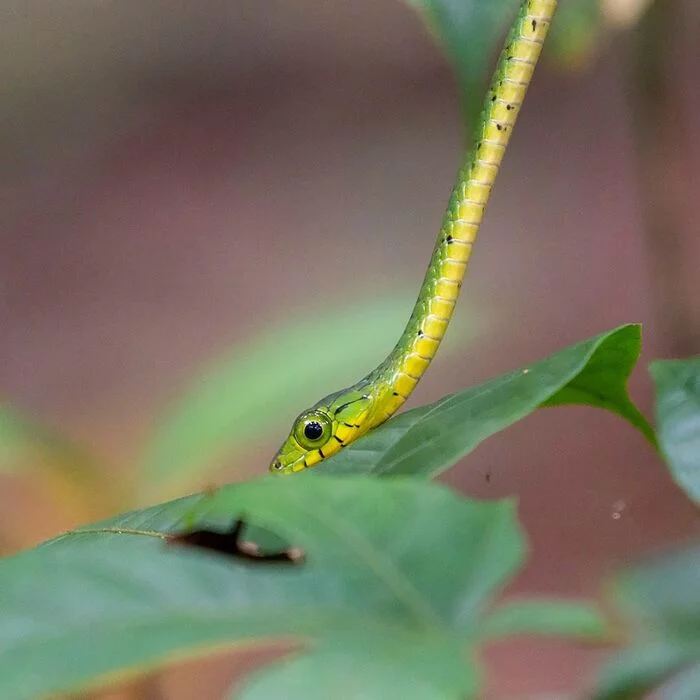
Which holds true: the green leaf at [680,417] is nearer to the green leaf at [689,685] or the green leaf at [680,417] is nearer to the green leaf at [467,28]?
the green leaf at [689,685]

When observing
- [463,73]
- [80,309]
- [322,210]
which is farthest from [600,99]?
[463,73]

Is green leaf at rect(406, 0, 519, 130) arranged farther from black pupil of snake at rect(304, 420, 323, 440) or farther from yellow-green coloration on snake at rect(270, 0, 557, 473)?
black pupil of snake at rect(304, 420, 323, 440)

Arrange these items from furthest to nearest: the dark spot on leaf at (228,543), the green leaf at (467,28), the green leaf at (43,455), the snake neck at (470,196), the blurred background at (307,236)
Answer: the blurred background at (307,236), the green leaf at (43,455), the snake neck at (470,196), the green leaf at (467,28), the dark spot on leaf at (228,543)

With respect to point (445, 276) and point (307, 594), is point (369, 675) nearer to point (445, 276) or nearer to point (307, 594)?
point (307, 594)

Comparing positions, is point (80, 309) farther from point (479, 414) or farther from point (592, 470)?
point (479, 414)

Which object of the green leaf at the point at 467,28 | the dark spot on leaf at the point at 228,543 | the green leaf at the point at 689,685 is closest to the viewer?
the dark spot on leaf at the point at 228,543

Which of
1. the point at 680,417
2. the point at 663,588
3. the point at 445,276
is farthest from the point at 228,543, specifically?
the point at 663,588

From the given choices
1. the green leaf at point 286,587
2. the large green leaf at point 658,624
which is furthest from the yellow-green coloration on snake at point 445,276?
the green leaf at point 286,587

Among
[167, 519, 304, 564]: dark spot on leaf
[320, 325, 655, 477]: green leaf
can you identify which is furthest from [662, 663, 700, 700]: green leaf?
[167, 519, 304, 564]: dark spot on leaf
